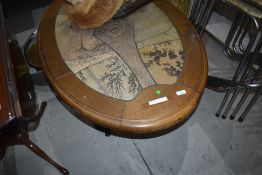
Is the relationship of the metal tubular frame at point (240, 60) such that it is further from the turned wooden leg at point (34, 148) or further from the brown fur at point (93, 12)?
the turned wooden leg at point (34, 148)

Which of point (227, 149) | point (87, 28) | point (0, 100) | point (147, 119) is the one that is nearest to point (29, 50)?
point (87, 28)

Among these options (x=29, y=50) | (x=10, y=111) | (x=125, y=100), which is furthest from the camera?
(x=29, y=50)

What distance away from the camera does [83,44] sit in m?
1.53

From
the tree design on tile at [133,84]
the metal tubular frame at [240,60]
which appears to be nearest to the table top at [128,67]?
the tree design on tile at [133,84]

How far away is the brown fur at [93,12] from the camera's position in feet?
5.05

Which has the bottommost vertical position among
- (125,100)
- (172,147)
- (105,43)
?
(172,147)

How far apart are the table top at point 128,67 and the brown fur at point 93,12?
0.05 m

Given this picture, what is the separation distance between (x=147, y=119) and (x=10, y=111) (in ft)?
2.11

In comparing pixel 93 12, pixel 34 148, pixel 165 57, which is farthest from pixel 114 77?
pixel 34 148

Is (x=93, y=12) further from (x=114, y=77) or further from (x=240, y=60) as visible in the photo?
(x=240, y=60)

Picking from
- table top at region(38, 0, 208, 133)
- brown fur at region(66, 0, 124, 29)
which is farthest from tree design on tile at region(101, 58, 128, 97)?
brown fur at region(66, 0, 124, 29)

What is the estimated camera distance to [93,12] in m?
1.55

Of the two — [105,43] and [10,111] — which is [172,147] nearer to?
[105,43]

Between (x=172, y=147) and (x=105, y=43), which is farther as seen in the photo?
(x=172, y=147)
